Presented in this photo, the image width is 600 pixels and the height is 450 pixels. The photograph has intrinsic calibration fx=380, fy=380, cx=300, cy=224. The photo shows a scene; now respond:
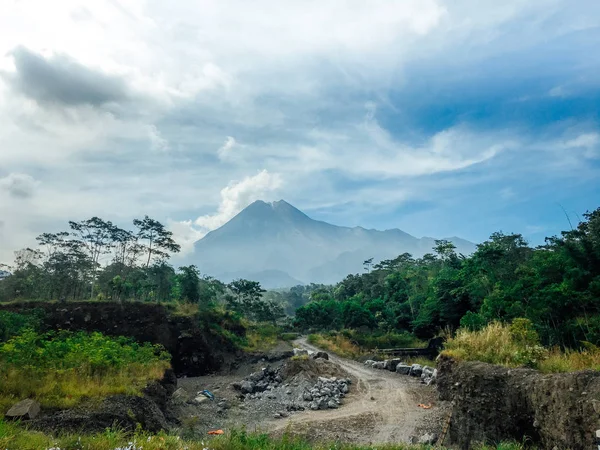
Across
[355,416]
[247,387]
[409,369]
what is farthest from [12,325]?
[409,369]

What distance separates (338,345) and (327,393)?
57.9 ft

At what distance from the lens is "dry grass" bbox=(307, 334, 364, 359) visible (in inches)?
1211

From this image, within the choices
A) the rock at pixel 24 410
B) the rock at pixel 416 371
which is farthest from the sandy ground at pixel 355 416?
the rock at pixel 24 410

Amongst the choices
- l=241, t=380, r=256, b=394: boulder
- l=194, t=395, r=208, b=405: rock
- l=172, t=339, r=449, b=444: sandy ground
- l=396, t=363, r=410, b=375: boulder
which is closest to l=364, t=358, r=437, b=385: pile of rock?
l=396, t=363, r=410, b=375: boulder

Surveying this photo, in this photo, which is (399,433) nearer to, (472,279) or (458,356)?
(458,356)

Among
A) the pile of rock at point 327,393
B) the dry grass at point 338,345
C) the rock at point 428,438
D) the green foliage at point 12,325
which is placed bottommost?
the dry grass at point 338,345

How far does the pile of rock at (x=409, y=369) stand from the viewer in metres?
19.3

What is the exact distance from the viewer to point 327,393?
16.5 m

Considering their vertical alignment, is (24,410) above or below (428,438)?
above

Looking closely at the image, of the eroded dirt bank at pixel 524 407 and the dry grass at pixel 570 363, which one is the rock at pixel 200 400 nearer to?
the eroded dirt bank at pixel 524 407

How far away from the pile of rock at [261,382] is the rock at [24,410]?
12.0 m

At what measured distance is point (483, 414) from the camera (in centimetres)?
818

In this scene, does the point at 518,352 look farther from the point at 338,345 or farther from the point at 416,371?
the point at 338,345

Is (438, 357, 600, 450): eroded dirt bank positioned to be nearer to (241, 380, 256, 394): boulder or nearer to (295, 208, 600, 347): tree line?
(295, 208, 600, 347): tree line
